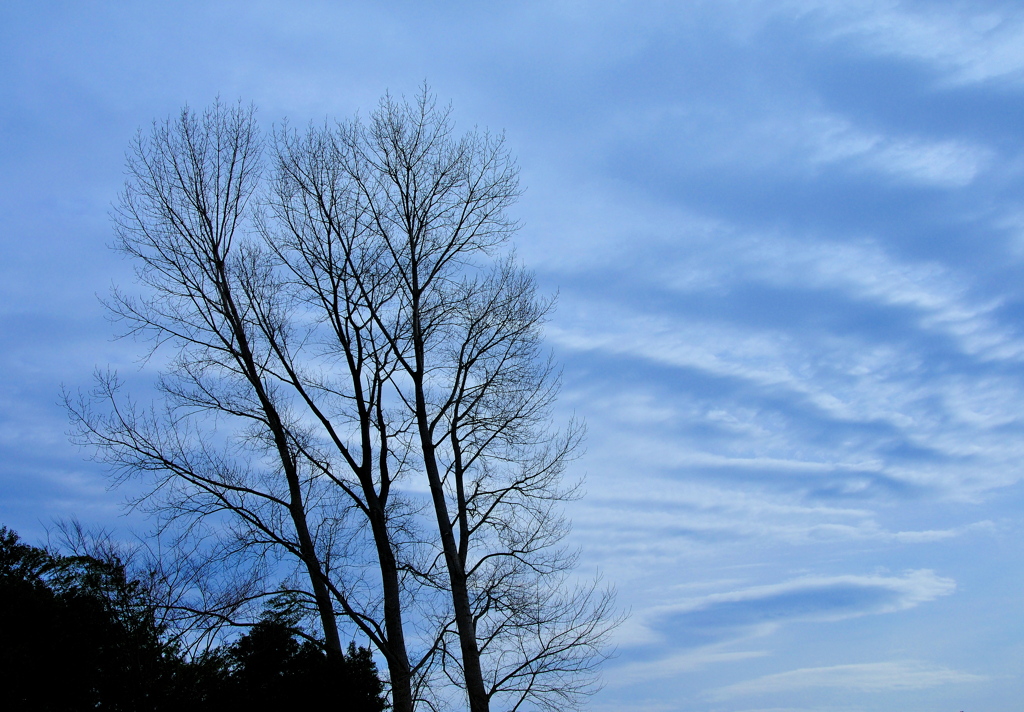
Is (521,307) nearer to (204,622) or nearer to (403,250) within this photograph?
(403,250)

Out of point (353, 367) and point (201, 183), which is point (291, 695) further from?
point (201, 183)

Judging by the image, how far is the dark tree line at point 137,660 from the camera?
12492 millimetres

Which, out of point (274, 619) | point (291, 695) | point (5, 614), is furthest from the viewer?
point (274, 619)

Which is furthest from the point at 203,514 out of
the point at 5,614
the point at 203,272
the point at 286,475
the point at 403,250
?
the point at 403,250

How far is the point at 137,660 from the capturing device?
13.0m

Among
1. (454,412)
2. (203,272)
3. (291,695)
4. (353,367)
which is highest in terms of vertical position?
(203,272)

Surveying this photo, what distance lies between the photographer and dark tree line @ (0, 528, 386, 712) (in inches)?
492

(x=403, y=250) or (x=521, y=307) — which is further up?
(x=403, y=250)

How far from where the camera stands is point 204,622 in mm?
12523

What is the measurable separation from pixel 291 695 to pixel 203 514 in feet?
9.94

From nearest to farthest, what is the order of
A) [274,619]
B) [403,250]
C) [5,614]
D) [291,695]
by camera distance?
[5,614]
[291,695]
[274,619]
[403,250]

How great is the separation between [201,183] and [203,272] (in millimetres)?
1690

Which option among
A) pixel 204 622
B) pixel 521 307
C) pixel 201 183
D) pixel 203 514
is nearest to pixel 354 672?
pixel 204 622

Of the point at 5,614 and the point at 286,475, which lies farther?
the point at 286,475
